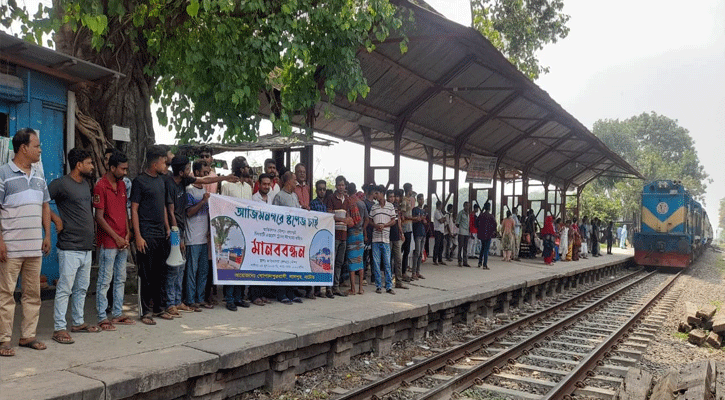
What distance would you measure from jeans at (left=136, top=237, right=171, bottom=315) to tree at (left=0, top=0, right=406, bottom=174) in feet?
6.97

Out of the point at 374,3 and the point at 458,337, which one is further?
the point at 458,337

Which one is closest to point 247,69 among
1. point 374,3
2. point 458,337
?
point 374,3

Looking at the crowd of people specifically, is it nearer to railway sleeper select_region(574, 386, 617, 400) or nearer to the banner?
the banner

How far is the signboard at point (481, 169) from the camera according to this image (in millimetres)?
18656

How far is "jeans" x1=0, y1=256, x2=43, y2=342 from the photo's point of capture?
4.61 m

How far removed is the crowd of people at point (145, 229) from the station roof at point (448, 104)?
230cm

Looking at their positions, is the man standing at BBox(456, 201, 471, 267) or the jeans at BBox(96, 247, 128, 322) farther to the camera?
the man standing at BBox(456, 201, 471, 267)

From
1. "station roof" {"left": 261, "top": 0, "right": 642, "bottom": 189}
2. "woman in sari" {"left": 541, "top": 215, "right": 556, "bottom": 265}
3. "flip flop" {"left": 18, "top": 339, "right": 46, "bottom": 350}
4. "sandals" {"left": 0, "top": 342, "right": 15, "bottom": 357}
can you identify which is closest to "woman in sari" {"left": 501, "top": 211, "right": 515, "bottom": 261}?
"woman in sari" {"left": 541, "top": 215, "right": 556, "bottom": 265}

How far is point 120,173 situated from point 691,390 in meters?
6.09

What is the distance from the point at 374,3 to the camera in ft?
25.5

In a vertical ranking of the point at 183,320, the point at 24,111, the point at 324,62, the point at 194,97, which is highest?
the point at 324,62

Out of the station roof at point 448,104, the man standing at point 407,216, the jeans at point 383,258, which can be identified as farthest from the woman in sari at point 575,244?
the jeans at point 383,258

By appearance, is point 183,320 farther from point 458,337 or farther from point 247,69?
point 458,337

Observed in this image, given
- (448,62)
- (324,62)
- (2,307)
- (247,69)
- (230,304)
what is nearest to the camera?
(2,307)
